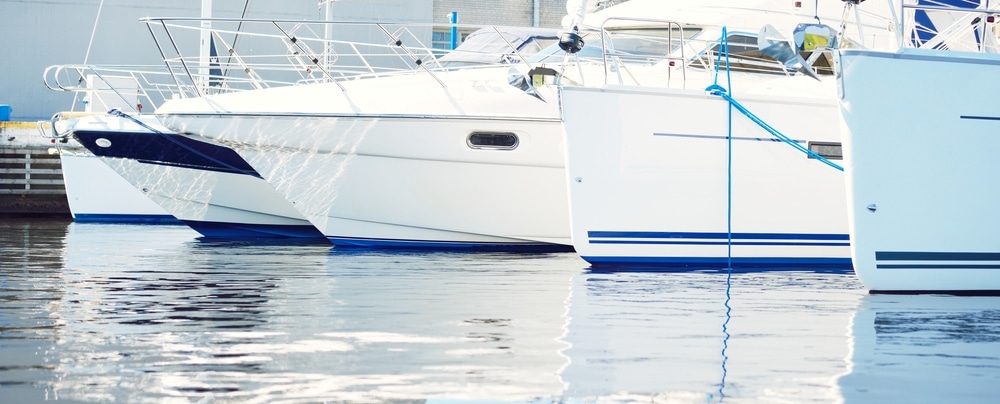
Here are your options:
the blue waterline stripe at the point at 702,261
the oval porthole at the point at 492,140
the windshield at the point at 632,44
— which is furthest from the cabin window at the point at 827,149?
the oval porthole at the point at 492,140

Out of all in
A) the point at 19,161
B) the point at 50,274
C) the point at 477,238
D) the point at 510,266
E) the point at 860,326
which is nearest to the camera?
the point at 860,326

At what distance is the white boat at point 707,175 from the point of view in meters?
8.87

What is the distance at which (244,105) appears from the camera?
1092cm

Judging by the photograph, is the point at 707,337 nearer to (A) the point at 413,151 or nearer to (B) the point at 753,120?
(B) the point at 753,120

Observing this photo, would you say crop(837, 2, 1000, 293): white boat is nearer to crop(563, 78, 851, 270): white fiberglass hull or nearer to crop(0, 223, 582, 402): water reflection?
crop(563, 78, 851, 270): white fiberglass hull

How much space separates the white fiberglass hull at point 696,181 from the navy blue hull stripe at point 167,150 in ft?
13.5

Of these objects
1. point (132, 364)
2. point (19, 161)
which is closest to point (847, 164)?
point (132, 364)

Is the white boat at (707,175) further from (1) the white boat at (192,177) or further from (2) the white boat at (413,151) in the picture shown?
(1) the white boat at (192,177)

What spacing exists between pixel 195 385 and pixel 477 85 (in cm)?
622

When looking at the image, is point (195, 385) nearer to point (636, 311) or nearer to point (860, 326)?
point (636, 311)

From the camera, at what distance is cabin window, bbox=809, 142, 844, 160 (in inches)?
358

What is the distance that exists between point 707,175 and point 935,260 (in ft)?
6.38

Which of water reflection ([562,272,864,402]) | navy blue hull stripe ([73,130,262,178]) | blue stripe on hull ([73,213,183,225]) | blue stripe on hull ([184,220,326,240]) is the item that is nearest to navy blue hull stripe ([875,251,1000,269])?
water reflection ([562,272,864,402])

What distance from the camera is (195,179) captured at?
42.9 ft
